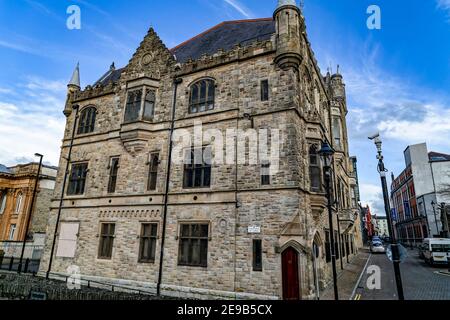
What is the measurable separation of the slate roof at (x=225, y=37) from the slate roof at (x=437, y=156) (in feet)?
165

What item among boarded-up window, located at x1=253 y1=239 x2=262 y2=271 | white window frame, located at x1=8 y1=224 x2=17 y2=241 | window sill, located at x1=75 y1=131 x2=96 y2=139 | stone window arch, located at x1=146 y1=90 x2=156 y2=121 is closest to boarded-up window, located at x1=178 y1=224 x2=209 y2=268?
boarded-up window, located at x1=253 y1=239 x2=262 y2=271

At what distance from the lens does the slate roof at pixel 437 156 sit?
5117cm

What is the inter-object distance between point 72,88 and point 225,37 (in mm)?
14183

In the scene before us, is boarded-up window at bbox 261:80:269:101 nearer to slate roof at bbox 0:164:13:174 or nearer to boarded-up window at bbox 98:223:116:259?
boarded-up window at bbox 98:223:116:259

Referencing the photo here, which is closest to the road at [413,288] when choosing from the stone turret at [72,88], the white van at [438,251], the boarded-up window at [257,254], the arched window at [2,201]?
the white van at [438,251]

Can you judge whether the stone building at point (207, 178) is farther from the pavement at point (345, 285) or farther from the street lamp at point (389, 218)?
the street lamp at point (389, 218)

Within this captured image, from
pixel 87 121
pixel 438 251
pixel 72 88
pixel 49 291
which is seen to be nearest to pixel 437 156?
pixel 438 251

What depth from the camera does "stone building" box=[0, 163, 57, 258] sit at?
36.9 m

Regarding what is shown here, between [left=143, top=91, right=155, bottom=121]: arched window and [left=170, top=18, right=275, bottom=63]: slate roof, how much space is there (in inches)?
153

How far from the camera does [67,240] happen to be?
60.8 feet

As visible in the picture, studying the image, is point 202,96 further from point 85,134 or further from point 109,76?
point 109,76

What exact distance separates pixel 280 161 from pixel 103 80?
66.1 ft

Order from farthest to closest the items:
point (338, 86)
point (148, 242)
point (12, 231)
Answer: point (12, 231) < point (338, 86) < point (148, 242)
